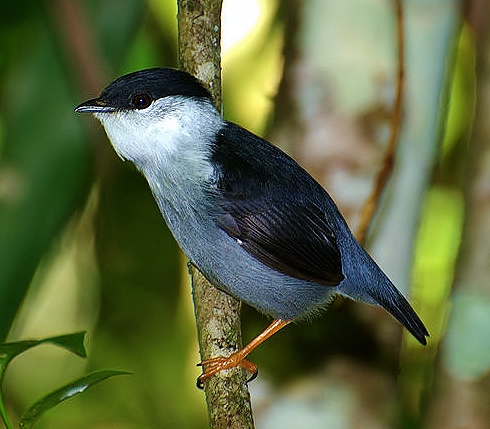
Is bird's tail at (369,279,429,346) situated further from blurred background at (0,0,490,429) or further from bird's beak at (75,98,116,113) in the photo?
bird's beak at (75,98,116,113)

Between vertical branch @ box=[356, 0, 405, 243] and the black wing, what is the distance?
8.7 inches

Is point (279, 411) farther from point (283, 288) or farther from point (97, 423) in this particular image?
point (97, 423)

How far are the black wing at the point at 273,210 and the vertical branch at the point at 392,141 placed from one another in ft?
0.73

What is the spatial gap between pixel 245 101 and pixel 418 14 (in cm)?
136

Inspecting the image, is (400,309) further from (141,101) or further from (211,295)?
(141,101)

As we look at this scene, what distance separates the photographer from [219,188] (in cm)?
281

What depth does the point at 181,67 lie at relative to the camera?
3020mm

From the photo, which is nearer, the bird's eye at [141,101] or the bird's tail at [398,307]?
the bird's eye at [141,101]

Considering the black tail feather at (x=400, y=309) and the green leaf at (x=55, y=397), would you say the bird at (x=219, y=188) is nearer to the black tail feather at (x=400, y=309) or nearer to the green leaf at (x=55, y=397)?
the black tail feather at (x=400, y=309)

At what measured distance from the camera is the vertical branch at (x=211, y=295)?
2617 mm

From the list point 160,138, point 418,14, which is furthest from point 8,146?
point 418,14

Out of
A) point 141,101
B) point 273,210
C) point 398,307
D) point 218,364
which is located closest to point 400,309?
point 398,307

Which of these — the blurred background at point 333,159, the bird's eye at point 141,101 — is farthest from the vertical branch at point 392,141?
the bird's eye at point 141,101

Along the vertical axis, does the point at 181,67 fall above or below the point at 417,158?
above
